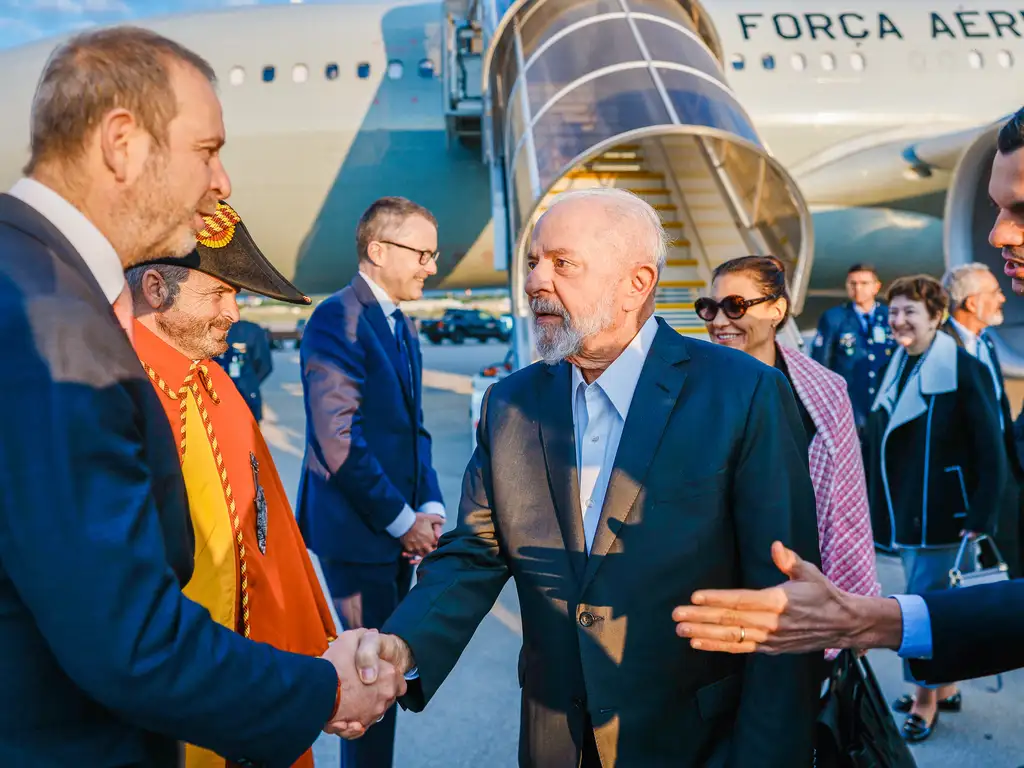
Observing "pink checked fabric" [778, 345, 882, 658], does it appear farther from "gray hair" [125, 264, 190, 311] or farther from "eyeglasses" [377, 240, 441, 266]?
"gray hair" [125, 264, 190, 311]

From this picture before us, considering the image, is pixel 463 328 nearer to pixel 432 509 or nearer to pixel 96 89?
pixel 432 509

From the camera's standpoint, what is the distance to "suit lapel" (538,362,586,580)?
1.65 m

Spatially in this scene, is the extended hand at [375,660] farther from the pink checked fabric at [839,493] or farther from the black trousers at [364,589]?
the pink checked fabric at [839,493]

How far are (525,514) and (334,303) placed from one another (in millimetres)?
1394

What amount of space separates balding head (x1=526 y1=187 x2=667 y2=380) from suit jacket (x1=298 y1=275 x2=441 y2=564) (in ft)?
3.61

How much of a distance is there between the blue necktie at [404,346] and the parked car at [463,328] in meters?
23.7

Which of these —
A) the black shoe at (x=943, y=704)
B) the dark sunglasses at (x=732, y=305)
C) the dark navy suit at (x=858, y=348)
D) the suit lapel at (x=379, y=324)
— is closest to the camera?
the dark sunglasses at (x=732, y=305)

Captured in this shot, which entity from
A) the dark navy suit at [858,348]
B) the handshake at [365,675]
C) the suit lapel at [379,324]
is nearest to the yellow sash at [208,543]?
the handshake at [365,675]

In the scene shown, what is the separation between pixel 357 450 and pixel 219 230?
41.2 inches

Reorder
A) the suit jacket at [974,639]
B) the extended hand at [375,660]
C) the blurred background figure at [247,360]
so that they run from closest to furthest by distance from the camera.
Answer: the suit jacket at [974,639]
the extended hand at [375,660]
the blurred background figure at [247,360]

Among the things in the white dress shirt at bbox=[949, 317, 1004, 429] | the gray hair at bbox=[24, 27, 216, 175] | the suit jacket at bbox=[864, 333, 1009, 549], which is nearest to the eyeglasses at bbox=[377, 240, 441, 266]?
the gray hair at bbox=[24, 27, 216, 175]

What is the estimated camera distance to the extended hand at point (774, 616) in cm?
140

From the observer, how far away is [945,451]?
3.13 meters

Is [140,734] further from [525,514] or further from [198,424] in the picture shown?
[525,514]
